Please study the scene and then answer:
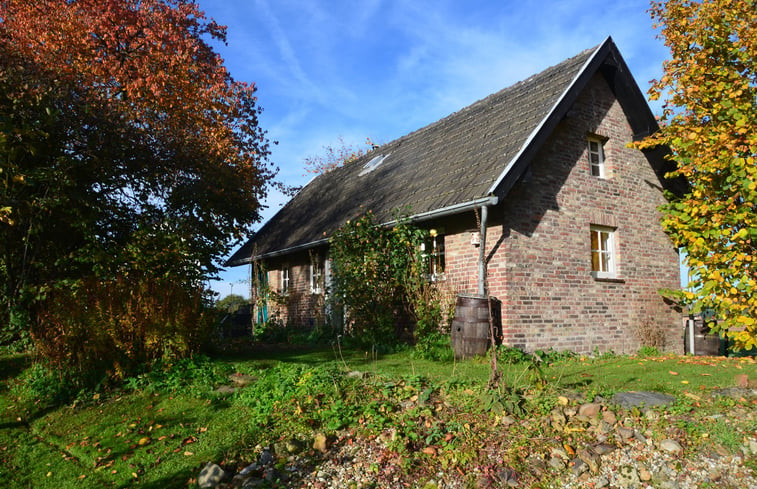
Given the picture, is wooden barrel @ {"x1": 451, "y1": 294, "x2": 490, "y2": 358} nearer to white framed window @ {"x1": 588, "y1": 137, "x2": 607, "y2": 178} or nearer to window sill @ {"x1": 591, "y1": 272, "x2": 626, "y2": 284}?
window sill @ {"x1": 591, "y1": 272, "x2": 626, "y2": 284}

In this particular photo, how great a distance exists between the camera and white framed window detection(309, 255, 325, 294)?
44.9 ft

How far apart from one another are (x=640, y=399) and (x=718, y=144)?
4.99 metres

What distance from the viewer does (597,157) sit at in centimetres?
1134

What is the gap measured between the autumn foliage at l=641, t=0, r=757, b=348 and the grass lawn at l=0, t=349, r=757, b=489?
49.4 inches

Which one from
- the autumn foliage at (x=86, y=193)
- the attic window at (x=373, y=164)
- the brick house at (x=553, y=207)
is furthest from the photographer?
the attic window at (x=373, y=164)

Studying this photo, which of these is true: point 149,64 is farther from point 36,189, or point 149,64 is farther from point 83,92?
point 36,189

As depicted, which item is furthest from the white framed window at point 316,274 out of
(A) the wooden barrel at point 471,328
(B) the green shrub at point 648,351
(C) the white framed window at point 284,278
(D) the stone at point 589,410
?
(D) the stone at point 589,410

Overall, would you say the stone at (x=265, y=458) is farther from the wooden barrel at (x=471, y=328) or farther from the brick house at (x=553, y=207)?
the brick house at (x=553, y=207)

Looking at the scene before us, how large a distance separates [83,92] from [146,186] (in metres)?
2.04

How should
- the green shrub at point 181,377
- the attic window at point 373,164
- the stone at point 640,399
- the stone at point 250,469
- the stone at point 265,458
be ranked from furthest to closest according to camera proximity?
the attic window at point 373,164, the green shrub at point 181,377, the stone at point 640,399, the stone at point 265,458, the stone at point 250,469

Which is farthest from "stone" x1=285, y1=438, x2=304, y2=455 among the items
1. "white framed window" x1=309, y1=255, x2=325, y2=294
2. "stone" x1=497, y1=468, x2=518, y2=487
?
"white framed window" x1=309, y1=255, x2=325, y2=294

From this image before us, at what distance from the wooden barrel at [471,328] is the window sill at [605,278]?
3171mm

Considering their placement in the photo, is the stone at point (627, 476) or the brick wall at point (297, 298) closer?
the stone at point (627, 476)

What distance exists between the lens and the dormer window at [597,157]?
11.3 m
